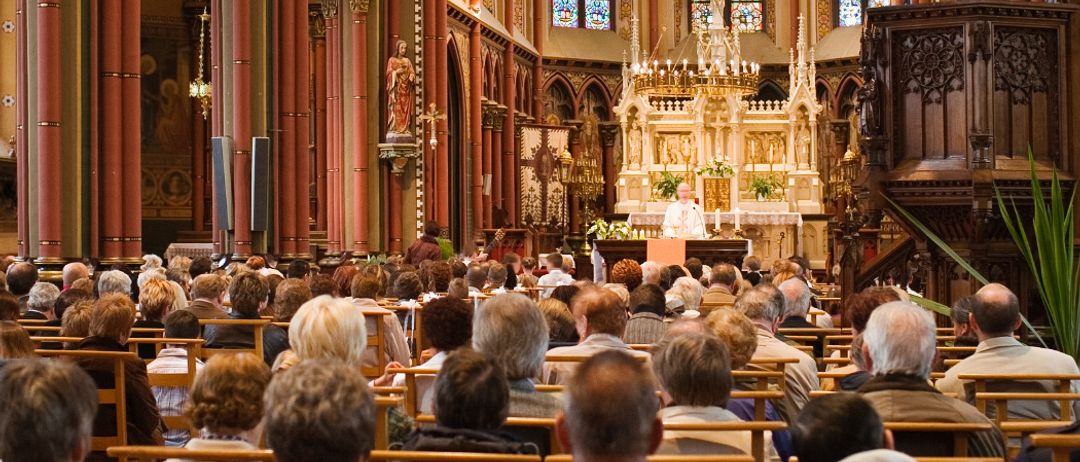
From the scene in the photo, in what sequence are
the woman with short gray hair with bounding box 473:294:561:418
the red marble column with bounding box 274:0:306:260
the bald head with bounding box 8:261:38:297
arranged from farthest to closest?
the red marble column with bounding box 274:0:306:260
the bald head with bounding box 8:261:38:297
the woman with short gray hair with bounding box 473:294:561:418

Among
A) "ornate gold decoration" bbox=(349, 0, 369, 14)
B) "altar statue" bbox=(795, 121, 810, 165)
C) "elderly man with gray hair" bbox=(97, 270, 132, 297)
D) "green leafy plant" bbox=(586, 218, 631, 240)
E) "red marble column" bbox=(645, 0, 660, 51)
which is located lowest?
"elderly man with gray hair" bbox=(97, 270, 132, 297)

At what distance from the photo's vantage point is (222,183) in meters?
19.0

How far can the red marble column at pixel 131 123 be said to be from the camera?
17109 mm

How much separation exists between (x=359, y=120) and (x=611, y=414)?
20.6 metres

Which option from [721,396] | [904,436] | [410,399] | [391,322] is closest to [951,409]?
[904,436]

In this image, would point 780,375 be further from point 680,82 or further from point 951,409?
point 680,82

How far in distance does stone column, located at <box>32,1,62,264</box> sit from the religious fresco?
9.91 metres

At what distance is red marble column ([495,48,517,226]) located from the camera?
1287 inches

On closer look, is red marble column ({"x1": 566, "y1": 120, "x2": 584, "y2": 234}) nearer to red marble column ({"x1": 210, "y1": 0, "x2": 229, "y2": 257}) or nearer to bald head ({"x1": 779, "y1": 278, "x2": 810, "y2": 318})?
red marble column ({"x1": 210, "y1": 0, "x2": 229, "y2": 257})

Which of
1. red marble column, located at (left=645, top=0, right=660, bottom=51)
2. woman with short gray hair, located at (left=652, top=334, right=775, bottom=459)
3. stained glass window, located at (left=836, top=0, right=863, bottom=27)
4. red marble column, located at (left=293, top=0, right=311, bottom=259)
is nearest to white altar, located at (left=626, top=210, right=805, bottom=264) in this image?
stained glass window, located at (left=836, top=0, right=863, bottom=27)

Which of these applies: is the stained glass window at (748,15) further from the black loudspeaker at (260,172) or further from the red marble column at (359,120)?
the black loudspeaker at (260,172)

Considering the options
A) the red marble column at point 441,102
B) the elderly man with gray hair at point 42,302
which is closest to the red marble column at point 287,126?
the red marble column at point 441,102

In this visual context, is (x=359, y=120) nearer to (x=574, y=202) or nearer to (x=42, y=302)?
(x=574, y=202)

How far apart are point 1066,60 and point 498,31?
21.2m
